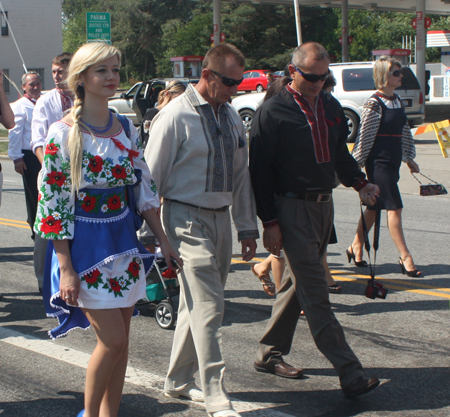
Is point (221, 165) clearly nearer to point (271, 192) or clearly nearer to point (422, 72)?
point (271, 192)

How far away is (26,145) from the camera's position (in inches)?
258

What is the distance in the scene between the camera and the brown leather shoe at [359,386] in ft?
12.5

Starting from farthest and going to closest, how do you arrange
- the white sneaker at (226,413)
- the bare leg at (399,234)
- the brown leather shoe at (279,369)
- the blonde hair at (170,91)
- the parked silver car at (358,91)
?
the parked silver car at (358,91) → the bare leg at (399,234) → the blonde hair at (170,91) → the brown leather shoe at (279,369) → the white sneaker at (226,413)

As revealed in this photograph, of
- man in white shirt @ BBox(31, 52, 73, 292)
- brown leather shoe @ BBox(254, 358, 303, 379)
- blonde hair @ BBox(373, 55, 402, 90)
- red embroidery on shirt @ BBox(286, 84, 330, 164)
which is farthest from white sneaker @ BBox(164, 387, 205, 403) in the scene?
A: blonde hair @ BBox(373, 55, 402, 90)

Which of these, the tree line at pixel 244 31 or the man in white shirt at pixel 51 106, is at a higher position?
the tree line at pixel 244 31

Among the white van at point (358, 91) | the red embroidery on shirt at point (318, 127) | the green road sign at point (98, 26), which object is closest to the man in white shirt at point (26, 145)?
the red embroidery on shirt at point (318, 127)

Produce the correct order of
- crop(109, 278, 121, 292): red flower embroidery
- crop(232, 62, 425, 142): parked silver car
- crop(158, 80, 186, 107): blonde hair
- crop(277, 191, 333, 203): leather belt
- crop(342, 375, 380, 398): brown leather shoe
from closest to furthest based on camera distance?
crop(109, 278, 121, 292): red flower embroidery, crop(342, 375, 380, 398): brown leather shoe, crop(277, 191, 333, 203): leather belt, crop(158, 80, 186, 107): blonde hair, crop(232, 62, 425, 142): parked silver car

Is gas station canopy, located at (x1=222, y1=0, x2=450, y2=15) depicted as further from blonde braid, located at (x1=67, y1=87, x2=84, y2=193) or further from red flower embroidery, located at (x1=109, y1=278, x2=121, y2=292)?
red flower embroidery, located at (x1=109, y1=278, x2=121, y2=292)

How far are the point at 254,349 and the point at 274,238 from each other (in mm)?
1125

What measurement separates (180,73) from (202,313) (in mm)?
43333

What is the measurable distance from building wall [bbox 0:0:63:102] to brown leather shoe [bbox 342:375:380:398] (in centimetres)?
4482

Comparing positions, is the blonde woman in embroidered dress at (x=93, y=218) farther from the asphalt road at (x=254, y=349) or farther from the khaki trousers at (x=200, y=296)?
the asphalt road at (x=254, y=349)

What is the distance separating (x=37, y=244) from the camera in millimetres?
5816

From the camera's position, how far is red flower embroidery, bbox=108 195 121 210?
3135 mm
